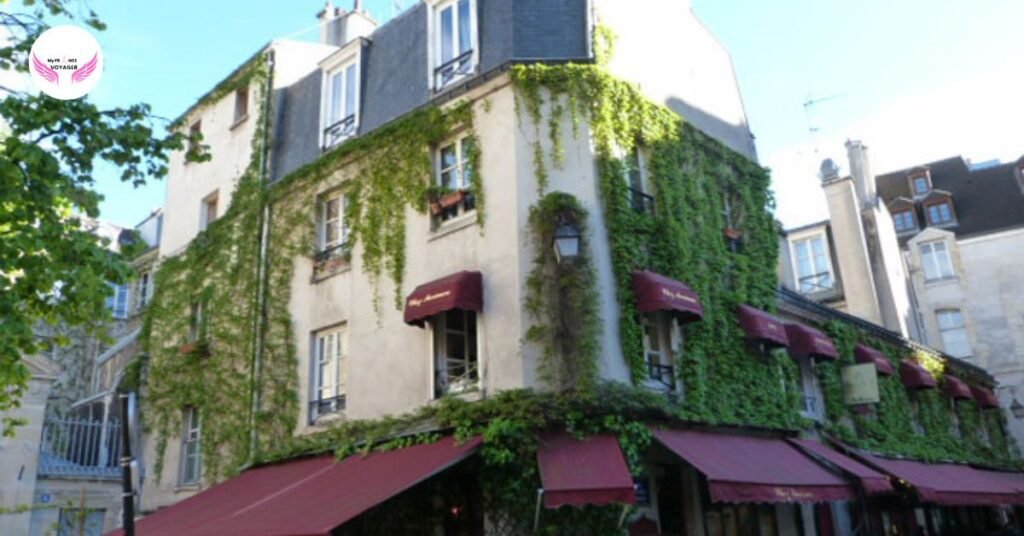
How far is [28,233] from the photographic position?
8.53m

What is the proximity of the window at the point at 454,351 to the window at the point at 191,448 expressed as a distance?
20.2 ft

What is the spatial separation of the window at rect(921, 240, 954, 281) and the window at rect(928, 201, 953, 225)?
196 cm

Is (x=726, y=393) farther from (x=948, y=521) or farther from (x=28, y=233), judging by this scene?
(x=948, y=521)

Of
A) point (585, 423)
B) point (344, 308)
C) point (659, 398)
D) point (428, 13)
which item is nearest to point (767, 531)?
point (659, 398)

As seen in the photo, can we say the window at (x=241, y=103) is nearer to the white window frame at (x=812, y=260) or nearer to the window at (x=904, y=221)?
the white window frame at (x=812, y=260)

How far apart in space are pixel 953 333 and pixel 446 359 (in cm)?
2446

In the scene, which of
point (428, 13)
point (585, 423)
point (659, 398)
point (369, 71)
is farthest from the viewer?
point (369, 71)

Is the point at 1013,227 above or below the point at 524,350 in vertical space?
above

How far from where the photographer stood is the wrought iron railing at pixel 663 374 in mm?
10766

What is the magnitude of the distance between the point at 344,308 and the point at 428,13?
4809mm

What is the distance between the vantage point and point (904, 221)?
1291 inches

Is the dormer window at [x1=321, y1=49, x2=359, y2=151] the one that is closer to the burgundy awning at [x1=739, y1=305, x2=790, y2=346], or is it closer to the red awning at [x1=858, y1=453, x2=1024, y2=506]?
the burgundy awning at [x1=739, y1=305, x2=790, y2=346]

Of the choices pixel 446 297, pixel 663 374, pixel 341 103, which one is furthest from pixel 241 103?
pixel 663 374

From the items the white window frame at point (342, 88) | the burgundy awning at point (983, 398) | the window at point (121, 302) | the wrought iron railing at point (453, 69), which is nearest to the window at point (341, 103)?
the white window frame at point (342, 88)
